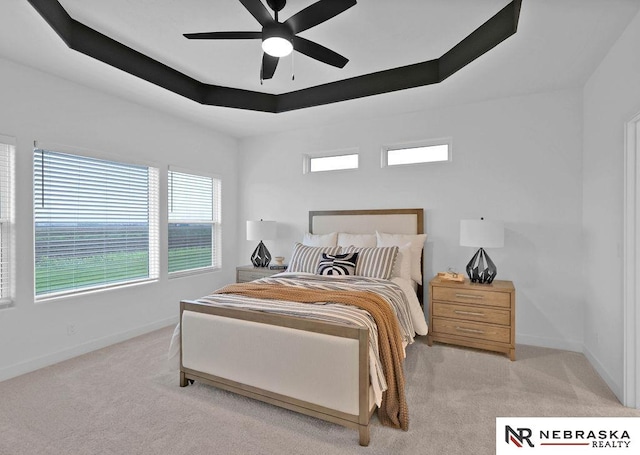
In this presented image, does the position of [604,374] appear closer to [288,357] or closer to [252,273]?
[288,357]

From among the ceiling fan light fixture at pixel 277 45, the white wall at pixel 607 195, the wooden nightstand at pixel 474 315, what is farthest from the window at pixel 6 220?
the white wall at pixel 607 195

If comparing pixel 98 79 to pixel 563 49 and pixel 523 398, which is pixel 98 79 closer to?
pixel 563 49

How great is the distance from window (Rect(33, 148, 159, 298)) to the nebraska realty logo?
3848 mm

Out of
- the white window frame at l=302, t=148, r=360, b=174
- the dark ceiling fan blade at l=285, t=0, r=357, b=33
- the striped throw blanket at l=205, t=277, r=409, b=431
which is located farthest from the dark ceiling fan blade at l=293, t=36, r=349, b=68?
the white window frame at l=302, t=148, r=360, b=174

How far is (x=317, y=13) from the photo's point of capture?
1.98 meters

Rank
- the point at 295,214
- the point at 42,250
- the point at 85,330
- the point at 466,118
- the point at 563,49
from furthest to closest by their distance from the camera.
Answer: the point at 295,214 < the point at 466,118 < the point at 85,330 < the point at 42,250 < the point at 563,49

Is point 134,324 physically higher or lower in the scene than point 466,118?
lower

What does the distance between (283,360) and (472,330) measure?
206 centimetres

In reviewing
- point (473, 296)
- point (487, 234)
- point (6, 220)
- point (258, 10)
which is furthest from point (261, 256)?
point (258, 10)

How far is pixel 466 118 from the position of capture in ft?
12.5

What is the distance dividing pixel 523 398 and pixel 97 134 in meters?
4.54

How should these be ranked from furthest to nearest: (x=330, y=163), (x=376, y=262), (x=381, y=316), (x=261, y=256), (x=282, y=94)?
(x=261, y=256)
(x=330, y=163)
(x=282, y=94)
(x=376, y=262)
(x=381, y=316)

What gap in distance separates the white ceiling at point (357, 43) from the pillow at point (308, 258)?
1.68 metres

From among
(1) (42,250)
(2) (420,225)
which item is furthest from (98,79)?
(2) (420,225)
